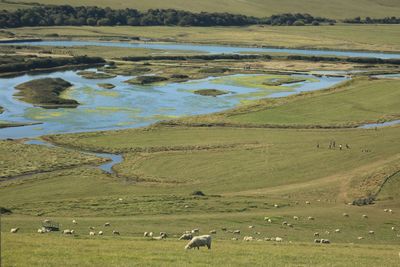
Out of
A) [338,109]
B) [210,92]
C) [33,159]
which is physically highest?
[338,109]

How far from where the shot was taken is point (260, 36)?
18800cm

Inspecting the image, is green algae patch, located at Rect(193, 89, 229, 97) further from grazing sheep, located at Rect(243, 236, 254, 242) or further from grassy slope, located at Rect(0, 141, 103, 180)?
grazing sheep, located at Rect(243, 236, 254, 242)

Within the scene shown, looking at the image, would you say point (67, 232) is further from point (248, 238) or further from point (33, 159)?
point (33, 159)

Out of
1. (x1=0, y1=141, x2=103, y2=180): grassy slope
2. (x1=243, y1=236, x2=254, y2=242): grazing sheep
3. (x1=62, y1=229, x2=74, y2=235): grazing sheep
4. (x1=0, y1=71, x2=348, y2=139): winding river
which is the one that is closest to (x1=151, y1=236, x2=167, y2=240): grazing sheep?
(x1=243, y1=236, x2=254, y2=242): grazing sheep

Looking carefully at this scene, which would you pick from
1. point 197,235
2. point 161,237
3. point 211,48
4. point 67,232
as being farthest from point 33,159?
point 211,48

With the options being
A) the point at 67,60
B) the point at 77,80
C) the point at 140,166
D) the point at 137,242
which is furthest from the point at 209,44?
the point at 137,242

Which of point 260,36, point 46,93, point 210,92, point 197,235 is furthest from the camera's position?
point 260,36

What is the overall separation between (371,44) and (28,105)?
113 m

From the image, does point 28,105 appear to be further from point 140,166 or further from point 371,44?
point 371,44

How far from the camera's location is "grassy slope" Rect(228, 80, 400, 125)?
72481 mm

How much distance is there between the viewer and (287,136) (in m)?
63.9

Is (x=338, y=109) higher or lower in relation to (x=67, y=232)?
lower

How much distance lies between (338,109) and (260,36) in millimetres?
112085

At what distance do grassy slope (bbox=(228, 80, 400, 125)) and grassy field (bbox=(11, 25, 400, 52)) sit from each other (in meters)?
78.1
